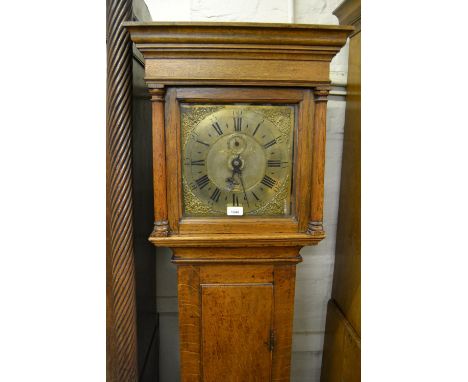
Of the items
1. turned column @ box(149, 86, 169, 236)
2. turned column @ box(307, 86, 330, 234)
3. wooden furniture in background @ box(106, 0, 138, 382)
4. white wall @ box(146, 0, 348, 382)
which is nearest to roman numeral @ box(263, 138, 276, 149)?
turned column @ box(307, 86, 330, 234)

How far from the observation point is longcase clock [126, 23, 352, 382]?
2.91ft

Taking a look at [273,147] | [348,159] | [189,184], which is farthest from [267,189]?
[348,159]

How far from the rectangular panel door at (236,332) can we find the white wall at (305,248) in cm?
48

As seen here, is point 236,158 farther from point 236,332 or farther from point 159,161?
point 236,332

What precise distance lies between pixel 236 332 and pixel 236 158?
584mm

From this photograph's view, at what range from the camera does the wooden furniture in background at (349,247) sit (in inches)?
48.6

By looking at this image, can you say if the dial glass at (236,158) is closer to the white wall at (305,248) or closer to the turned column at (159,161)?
the turned column at (159,161)

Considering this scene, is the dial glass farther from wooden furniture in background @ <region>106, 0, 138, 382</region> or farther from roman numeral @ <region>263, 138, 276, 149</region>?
wooden furniture in background @ <region>106, 0, 138, 382</region>

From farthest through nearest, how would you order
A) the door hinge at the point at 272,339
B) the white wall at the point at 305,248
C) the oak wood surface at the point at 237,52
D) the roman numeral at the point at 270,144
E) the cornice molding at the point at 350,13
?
the white wall at the point at 305,248
the cornice molding at the point at 350,13
the door hinge at the point at 272,339
the roman numeral at the point at 270,144
the oak wood surface at the point at 237,52

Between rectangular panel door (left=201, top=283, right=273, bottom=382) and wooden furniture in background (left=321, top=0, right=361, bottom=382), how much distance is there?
1.34ft

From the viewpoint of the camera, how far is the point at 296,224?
99 centimetres

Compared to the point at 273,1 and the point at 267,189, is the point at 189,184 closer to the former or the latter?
the point at 267,189

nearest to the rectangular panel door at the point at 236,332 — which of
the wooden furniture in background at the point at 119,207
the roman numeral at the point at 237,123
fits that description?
the wooden furniture in background at the point at 119,207

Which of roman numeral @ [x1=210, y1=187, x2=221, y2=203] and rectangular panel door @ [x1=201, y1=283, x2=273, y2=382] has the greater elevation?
roman numeral @ [x1=210, y1=187, x2=221, y2=203]
